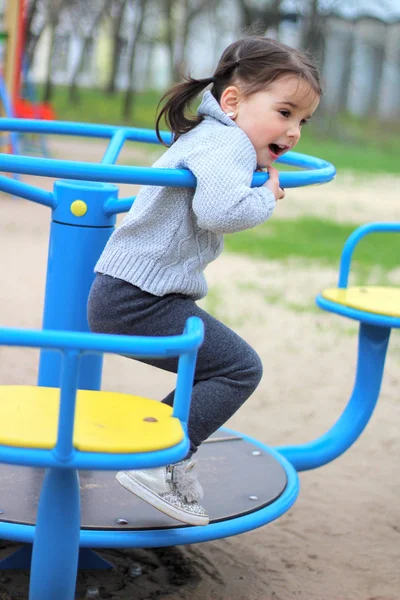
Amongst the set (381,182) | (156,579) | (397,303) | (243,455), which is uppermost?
(397,303)

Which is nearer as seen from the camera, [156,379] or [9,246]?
A: [156,379]

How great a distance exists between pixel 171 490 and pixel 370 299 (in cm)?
98

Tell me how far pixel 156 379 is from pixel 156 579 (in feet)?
6.03

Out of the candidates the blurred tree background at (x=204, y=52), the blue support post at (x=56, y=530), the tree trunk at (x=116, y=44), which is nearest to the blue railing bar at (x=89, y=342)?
the blue support post at (x=56, y=530)

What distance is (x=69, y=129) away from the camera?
2664mm

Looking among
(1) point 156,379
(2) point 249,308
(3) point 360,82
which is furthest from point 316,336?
(3) point 360,82

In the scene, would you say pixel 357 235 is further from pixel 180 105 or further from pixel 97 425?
pixel 97 425

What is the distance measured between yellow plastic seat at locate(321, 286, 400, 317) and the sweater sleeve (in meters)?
0.75

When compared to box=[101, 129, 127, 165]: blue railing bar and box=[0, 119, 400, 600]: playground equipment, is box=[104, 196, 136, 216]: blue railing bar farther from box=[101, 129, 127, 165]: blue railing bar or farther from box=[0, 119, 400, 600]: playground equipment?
box=[101, 129, 127, 165]: blue railing bar

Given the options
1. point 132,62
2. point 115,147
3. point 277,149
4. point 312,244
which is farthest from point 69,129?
point 132,62

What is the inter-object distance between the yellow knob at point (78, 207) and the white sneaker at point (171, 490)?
2.27 feet

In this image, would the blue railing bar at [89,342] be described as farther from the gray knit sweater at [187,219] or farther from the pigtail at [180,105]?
the pigtail at [180,105]

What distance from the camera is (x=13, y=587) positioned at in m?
2.29

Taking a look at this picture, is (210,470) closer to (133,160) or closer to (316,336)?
(316,336)
